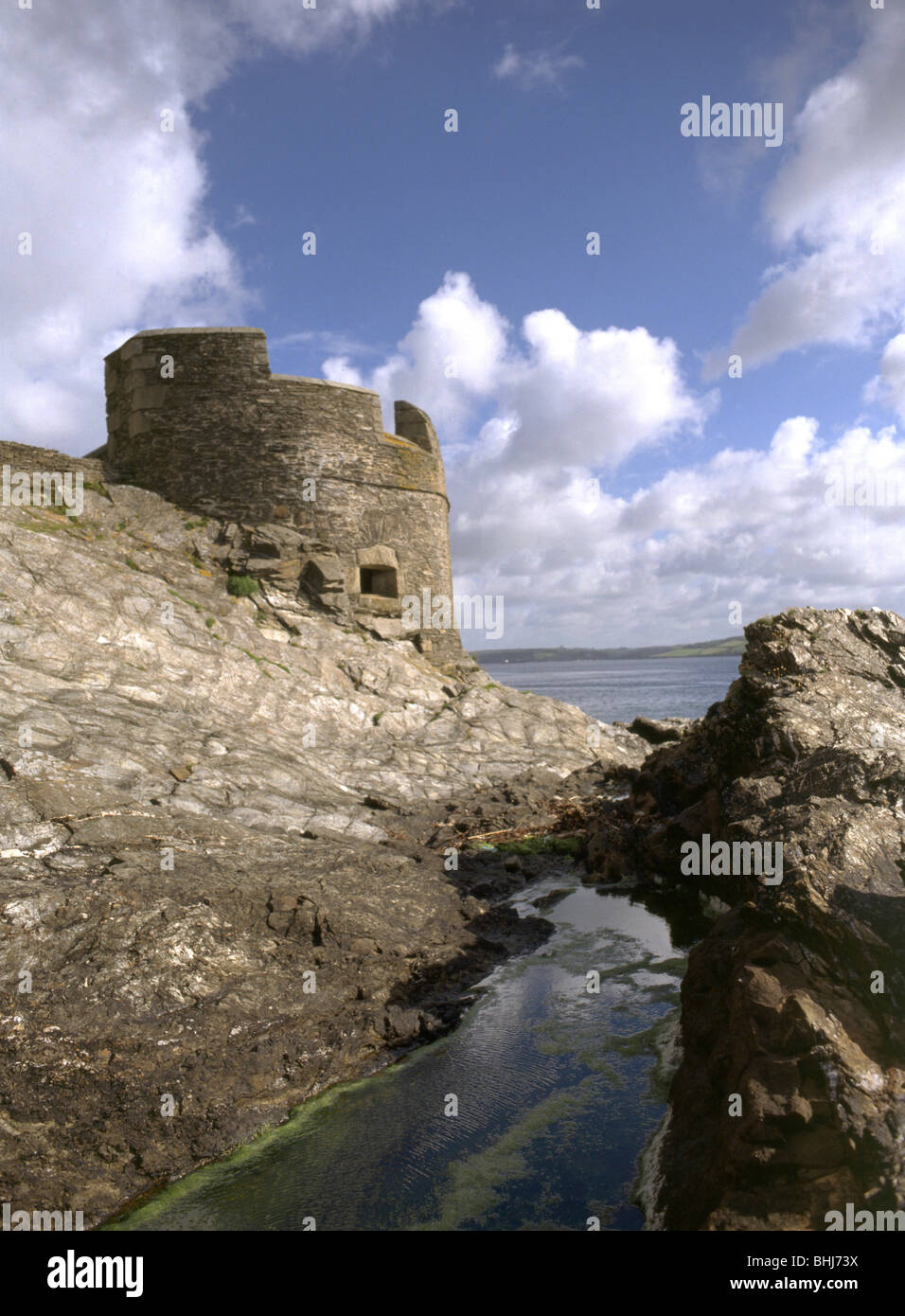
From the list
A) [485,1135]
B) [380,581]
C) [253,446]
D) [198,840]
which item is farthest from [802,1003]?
[253,446]

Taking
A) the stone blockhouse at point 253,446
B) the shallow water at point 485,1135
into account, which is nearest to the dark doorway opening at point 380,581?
the stone blockhouse at point 253,446

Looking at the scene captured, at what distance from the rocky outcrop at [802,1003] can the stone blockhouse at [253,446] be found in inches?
493

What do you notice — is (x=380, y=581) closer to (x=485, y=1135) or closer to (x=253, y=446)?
(x=253, y=446)

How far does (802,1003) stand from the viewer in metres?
4.15

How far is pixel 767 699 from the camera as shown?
802cm

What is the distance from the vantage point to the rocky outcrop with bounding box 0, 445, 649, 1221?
5.48 m

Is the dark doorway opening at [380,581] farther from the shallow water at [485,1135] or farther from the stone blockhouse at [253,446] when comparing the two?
the shallow water at [485,1135]

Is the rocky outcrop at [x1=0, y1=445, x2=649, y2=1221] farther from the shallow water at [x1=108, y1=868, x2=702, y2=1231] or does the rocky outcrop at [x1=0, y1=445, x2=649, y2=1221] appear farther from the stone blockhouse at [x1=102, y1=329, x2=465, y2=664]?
the stone blockhouse at [x1=102, y1=329, x2=465, y2=664]

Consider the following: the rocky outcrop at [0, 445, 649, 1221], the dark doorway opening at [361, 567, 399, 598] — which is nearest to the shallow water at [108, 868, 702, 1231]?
the rocky outcrop at [0, 445, 649, 1221]

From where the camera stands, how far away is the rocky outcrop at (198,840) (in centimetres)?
548

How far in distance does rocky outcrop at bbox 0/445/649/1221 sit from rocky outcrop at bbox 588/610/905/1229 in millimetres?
2772

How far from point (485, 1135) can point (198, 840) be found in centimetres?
413
